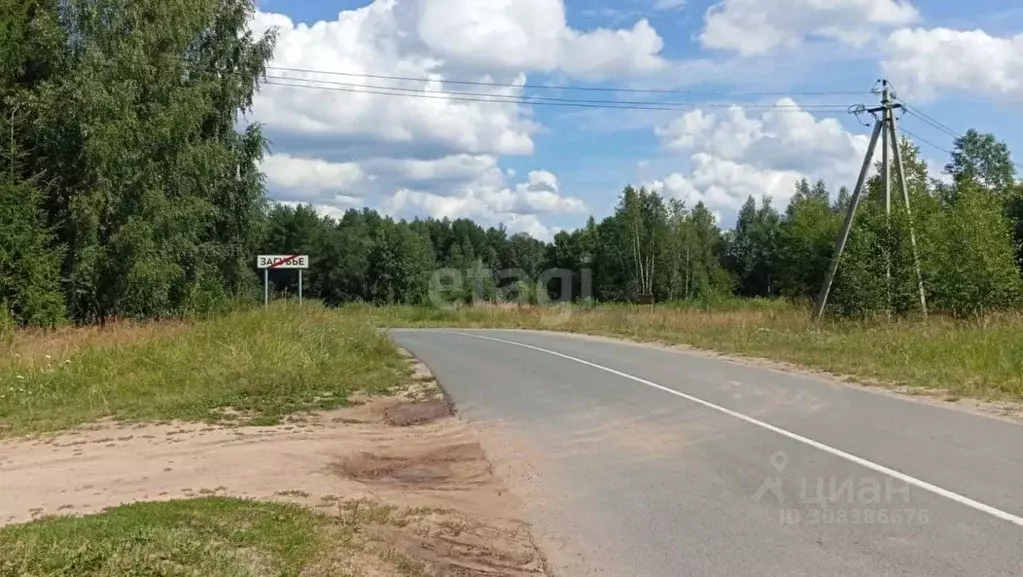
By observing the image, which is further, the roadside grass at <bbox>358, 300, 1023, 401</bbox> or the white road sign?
the white road sign

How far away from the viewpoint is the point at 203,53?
32562 millimetres

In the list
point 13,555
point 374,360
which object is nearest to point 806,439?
point 13,555

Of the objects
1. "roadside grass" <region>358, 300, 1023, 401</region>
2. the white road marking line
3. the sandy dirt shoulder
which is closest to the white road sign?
"roadside grass" <region>358, 300, 1023, 401</region>

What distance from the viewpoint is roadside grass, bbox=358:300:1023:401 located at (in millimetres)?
14444

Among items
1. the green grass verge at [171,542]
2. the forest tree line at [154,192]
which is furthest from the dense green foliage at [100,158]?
the green grass verge at [171,542]

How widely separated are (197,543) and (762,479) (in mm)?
5166

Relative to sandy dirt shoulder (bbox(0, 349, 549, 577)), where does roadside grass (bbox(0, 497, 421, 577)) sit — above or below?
above

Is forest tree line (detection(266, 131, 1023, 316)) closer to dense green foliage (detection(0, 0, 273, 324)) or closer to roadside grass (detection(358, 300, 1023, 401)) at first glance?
roadside grass (detection(358, 300, 1023, 401))

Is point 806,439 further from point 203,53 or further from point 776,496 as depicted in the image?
point 203,53

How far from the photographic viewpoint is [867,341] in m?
20.7

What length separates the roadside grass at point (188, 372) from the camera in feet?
39.0

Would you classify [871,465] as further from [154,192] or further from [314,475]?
[154,192]

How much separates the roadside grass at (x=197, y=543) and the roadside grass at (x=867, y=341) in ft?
35.7

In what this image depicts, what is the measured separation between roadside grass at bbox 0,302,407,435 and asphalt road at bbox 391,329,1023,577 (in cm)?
301
